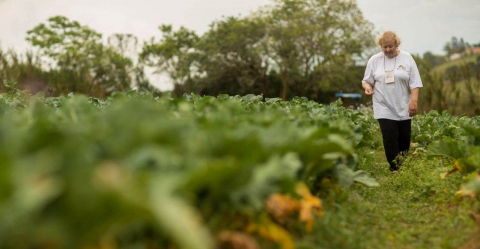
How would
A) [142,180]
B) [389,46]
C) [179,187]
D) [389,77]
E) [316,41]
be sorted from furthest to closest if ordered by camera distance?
1. [316,41]
2. [389,77]
3. [389,46]
4. [179,187]
5. [142,180]

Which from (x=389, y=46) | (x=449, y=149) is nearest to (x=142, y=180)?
(x=449, y=149)

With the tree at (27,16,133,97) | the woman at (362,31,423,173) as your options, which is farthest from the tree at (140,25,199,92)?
the woman at (362,31,423,173)

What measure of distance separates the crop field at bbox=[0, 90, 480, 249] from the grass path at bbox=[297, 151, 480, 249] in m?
0.02

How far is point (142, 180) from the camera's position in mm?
1666

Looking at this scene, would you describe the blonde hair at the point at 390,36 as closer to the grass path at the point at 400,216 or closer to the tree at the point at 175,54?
the grass path at the point at 400,216

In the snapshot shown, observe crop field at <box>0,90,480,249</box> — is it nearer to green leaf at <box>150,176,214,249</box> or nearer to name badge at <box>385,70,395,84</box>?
green leaf at <box>150,176,214,249</box>

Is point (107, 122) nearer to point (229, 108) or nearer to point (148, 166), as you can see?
point (148, 166)

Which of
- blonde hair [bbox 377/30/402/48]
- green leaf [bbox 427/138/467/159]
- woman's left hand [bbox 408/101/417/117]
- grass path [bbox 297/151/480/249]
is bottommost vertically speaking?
grass path [bbox 297/151/480/249]

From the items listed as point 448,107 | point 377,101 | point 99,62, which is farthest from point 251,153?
point 99,62

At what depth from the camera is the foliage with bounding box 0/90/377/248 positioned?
1.50m

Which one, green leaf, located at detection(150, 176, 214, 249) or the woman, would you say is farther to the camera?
the woman

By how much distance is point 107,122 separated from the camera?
81.2 inches

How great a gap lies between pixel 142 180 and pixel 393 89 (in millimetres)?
5788

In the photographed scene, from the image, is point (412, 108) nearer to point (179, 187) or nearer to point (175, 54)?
point (179, 187)
